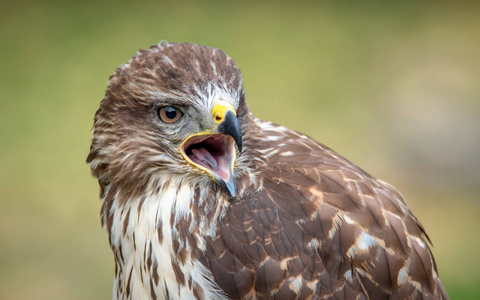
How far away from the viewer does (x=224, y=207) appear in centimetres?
285

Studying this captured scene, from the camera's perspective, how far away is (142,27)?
8.30 metres

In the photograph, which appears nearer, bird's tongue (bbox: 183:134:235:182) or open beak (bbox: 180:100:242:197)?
open beak (bbox: 180:100:242:197)

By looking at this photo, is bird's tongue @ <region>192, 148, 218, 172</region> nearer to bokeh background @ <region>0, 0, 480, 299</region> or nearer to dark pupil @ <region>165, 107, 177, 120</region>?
dark pupil @ <region>165, 107, 177, 120</region>

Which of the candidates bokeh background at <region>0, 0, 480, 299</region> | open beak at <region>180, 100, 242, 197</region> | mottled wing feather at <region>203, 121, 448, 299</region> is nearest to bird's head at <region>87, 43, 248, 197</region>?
open beak at <region>180, 100, 242, 197</region>

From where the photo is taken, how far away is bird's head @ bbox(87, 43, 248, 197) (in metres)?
2.76

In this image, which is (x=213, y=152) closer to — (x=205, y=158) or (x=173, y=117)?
(x=205, y=158)

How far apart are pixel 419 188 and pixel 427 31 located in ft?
8.37

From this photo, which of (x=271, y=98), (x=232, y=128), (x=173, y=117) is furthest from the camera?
(x=271, y=98)

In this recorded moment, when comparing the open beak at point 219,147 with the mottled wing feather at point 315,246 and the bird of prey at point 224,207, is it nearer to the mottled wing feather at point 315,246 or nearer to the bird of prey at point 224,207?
the bird of prey at point 224,207

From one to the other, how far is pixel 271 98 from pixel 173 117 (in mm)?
4706

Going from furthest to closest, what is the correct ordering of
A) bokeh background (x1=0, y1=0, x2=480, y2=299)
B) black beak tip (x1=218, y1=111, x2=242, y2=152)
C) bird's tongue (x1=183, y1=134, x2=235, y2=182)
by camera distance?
bokeh background (x1=0, y1=0, x2=480, y2=299), bird's tongue (x1=183, y1=134, x2=235, y2=182), black beak tip (x1=218, y1=111, x2=242, y2=152)

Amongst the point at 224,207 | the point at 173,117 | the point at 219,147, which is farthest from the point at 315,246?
the point at 173,117

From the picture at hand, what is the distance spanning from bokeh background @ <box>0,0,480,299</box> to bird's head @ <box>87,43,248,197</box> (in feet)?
10.1

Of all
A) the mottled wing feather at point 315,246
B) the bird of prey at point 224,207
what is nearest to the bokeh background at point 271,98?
the bird of prey at point 224,207
